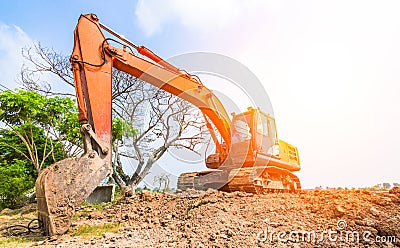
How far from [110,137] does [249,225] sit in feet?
9.13

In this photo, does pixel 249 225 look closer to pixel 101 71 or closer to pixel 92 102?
pixel 92 102

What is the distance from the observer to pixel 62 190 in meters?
3.75

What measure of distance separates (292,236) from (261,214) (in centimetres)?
105

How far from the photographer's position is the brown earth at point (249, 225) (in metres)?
2.96

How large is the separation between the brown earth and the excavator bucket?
25 cm

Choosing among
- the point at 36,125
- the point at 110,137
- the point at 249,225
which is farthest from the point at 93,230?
the point at 36,125

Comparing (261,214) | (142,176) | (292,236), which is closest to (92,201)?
(142,176)

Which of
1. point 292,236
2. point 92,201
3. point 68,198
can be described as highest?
point 68,198

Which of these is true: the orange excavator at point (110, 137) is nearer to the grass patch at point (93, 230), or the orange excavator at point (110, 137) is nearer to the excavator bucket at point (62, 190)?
the excavator bucket at point (62, 190)

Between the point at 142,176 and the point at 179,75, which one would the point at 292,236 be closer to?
the point at 179,75

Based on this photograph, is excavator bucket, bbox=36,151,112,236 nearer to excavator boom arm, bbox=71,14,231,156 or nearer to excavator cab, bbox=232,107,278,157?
excavator boom arm, bbox=71,14,231,156

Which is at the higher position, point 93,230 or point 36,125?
point 36,125

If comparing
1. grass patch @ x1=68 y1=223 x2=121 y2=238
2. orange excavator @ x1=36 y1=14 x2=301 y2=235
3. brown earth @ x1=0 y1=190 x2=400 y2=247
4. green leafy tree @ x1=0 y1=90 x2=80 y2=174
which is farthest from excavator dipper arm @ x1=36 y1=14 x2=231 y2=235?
green leafy tree @ x1=0 y1=90 x2=80 y2=174

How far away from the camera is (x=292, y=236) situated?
3102 millimetres
